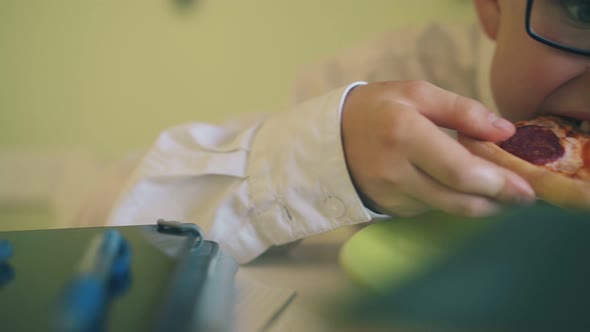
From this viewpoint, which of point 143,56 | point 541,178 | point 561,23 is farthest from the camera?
point 143,56

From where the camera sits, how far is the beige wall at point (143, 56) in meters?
0.91

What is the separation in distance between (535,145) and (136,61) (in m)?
0.76

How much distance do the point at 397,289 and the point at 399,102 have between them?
217 mm

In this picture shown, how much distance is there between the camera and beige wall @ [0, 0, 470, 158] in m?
0.91

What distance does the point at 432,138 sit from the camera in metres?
0.30

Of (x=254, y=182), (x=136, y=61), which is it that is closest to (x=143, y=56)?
(x=136, y=61)

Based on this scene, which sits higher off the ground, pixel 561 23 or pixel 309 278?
pixel 561 23

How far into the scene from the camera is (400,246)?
0.25 m

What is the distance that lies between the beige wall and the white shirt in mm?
473

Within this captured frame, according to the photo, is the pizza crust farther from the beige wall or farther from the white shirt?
the beige wall

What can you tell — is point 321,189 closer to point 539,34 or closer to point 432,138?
point 432,138

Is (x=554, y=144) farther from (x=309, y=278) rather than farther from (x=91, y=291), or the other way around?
(x=91, y=291)

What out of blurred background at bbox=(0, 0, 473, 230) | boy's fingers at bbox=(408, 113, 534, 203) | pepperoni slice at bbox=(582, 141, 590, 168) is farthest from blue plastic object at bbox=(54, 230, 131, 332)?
blurred background at bbox=(0, 0, 473, 230)

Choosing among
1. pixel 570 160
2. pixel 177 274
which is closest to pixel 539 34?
pixel 570 160
